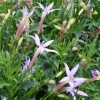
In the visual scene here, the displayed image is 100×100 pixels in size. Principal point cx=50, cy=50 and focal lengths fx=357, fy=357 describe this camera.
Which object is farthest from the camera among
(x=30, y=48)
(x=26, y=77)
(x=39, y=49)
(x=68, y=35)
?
(x=68, y=35)

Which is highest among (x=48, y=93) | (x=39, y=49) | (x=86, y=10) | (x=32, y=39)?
(x=86, y=10)

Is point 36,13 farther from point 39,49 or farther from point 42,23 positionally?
point 39,49

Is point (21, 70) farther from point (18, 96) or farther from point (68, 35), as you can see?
point (68, 35)

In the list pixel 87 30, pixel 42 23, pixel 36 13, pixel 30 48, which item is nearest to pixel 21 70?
pixel 30 48

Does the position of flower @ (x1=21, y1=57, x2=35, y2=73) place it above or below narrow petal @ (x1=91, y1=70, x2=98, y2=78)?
above

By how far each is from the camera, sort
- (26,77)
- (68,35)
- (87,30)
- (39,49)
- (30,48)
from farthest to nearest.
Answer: (87,30) → (68,35) → (30,48) → (39,49) → (26,77)

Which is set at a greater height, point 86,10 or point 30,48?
point 86,10

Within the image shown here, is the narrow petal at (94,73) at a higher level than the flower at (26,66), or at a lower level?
lower

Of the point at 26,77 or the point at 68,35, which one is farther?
the point at 68,35

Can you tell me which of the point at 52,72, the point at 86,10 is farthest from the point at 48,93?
the point at 86,10
